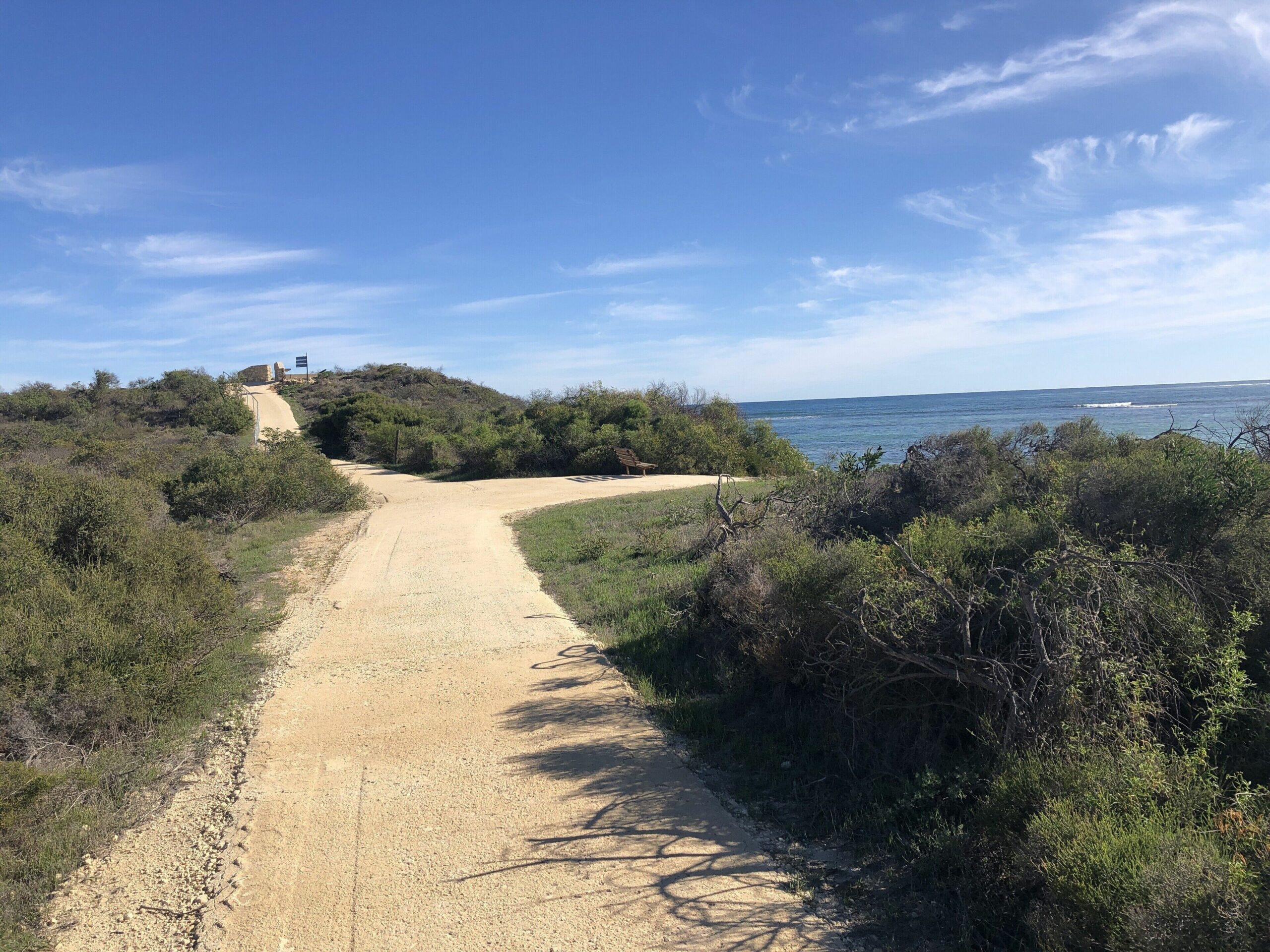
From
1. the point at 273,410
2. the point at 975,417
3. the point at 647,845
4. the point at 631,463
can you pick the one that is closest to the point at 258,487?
the point at 631,463

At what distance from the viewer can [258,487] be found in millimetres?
16312

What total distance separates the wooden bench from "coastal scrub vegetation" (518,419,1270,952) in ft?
57.6

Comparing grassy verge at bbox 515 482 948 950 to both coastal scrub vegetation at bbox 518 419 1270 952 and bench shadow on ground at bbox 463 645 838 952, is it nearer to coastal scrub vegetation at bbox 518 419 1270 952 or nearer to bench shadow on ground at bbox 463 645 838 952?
coastal scrub vegetation at bbox 518 419 1270 952

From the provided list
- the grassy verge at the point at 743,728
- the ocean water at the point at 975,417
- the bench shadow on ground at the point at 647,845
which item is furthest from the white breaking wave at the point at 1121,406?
the bench shadow on ground at the point at 647,845

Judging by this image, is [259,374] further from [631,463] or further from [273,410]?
[631,463]

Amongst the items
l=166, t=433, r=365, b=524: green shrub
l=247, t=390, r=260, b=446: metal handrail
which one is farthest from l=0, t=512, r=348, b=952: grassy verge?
l=247, t=390, r=260, b=446: metal handrail

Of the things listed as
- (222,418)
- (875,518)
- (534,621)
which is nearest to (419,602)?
(534,621)

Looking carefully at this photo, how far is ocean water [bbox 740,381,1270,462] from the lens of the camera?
41.0 m

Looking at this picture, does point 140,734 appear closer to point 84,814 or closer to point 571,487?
point 84,814

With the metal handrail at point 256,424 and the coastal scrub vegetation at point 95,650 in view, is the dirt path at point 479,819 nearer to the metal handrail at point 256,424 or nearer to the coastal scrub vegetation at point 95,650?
the coastal scrub vegetation at point 95,650

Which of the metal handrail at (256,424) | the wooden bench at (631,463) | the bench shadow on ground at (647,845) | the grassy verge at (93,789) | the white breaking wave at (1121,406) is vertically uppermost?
the metal handrail at (256,424)

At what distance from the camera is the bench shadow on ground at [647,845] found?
3508 millimetres

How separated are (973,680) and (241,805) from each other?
4.64 m

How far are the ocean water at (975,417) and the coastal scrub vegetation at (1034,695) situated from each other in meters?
15.6
